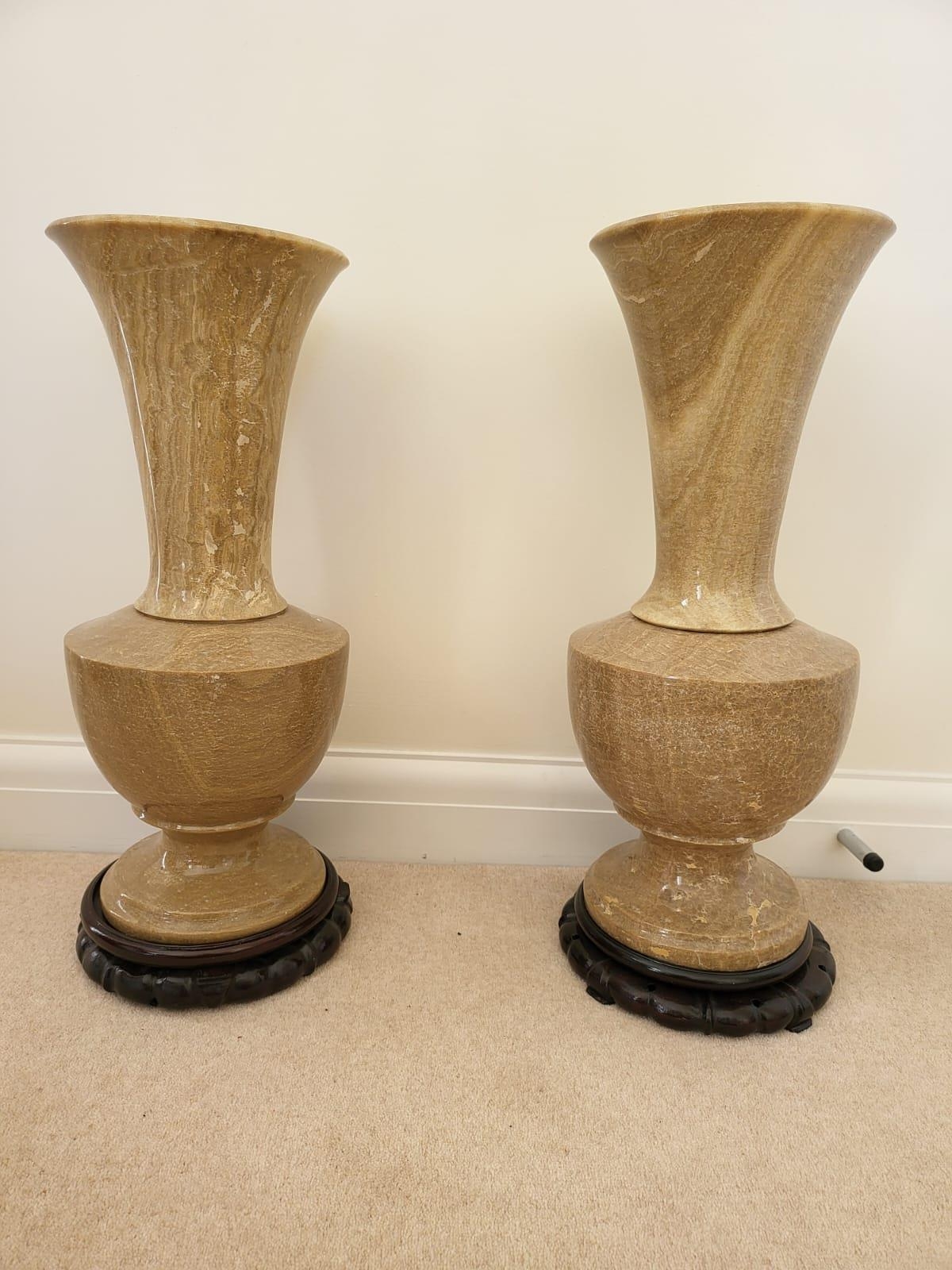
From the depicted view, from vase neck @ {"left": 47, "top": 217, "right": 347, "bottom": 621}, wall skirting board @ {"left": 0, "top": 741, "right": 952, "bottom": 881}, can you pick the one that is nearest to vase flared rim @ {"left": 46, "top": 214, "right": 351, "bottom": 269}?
vase neck @ {"left": 47, "top": 217, "right": 347, "bottom": 621}

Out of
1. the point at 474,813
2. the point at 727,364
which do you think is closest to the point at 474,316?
the point at 727,364

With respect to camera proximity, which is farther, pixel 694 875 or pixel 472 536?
pixel 472 536

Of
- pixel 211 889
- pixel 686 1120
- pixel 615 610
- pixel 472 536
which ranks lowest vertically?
pixel 686 1120

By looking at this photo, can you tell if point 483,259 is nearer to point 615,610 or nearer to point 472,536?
point 472,536

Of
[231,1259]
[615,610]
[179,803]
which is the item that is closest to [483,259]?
[615,610]

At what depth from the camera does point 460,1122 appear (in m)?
0.76

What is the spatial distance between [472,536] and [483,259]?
0.36m

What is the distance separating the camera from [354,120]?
1.03m

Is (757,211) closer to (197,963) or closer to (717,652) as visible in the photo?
(717,652)

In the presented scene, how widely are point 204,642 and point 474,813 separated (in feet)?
1.66

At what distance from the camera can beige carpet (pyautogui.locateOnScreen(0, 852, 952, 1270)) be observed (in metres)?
0.65

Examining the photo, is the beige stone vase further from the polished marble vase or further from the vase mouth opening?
the polished marble vase

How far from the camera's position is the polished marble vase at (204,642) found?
0.81 metres

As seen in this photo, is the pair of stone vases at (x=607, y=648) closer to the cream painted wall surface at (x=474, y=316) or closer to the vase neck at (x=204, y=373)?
the vase neck at (x=204, y=373)
